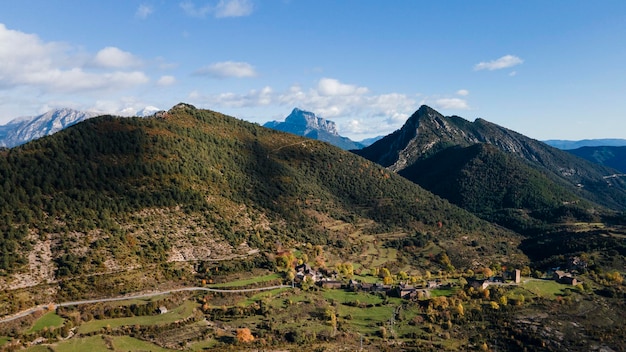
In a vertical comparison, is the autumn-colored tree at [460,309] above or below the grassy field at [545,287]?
below

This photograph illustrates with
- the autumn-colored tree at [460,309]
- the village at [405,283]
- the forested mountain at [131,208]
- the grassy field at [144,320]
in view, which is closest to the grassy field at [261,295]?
the village at [405,283]

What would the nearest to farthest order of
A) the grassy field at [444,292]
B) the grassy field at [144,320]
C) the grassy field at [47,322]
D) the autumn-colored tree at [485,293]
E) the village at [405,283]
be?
1. the grassy field at [47,322]
2. the grassy field at [144,320]
3. the autumn-colored tree at [485,293]
4. the grassy field at [444,292]
5. the village at [405,283]

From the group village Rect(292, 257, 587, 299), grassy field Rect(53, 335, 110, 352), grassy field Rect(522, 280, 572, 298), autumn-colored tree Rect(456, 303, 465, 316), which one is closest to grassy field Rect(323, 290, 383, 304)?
village Rect(292, 257, 587, 299)

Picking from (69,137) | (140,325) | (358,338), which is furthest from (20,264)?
(358,338)

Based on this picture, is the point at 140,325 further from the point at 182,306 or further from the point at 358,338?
the point at 358,338

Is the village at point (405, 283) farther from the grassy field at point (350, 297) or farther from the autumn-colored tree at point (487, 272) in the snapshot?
the autumn-colored tree at point (487, 272)

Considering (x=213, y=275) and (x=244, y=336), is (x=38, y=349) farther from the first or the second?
(x=213, y=275)

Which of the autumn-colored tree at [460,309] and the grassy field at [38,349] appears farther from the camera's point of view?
the autumn-colored tree at [460,309]
